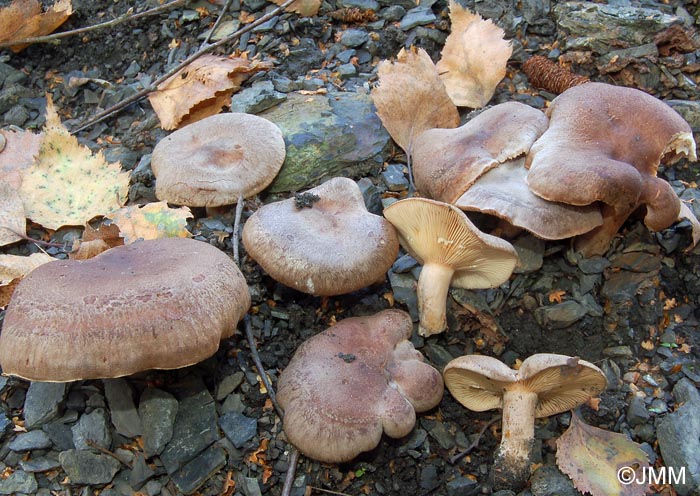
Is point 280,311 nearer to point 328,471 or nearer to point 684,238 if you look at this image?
point 328,471

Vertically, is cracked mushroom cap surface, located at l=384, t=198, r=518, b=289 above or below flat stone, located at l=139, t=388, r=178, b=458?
above

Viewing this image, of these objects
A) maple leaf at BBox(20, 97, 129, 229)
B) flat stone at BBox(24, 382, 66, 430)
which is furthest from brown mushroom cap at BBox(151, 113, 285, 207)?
flat stone at BBox(24, 382, 66, 430)

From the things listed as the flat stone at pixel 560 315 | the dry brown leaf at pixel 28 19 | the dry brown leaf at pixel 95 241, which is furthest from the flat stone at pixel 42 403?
the dry brown leaf at pixel 28 19

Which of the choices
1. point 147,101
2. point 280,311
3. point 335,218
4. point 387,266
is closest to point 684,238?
point 387,266

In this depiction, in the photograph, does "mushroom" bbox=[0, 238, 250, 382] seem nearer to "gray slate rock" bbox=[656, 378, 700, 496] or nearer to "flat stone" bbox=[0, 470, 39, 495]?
"flat stone" bbox=[0, 470, 39, 495]

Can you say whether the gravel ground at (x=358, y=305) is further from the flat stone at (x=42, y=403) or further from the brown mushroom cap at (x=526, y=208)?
the brown mushroom cap at (x=526, y=208)

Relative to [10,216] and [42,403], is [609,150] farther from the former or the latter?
[10,216]
